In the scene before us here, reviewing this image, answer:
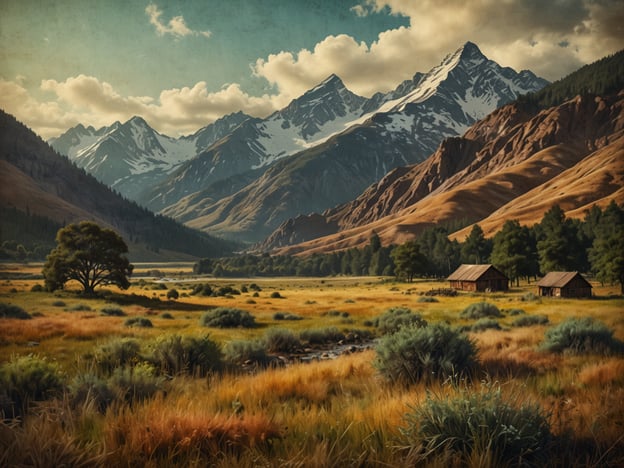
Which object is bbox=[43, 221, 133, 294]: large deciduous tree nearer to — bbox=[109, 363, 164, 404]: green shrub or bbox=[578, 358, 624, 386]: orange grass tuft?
bbox=[109, 363, 164, 404]: green shrub

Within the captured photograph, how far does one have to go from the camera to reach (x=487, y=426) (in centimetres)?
412

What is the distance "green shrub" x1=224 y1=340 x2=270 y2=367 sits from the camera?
15.3 metres

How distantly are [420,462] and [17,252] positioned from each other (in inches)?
7314

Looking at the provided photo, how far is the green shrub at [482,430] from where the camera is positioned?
4207 mm

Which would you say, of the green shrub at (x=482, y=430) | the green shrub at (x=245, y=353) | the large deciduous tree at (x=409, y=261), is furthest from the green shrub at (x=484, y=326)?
the large deciduous tree at (x=409, y=261)

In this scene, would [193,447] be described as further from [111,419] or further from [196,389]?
[196,389]

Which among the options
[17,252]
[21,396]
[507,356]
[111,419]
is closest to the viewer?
[111,419]

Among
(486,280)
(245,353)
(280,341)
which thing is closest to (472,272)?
(486,280)

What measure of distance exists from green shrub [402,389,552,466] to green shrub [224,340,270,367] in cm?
1142

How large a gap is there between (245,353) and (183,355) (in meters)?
4.09

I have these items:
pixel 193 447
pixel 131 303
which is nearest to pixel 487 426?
pixel 193 447

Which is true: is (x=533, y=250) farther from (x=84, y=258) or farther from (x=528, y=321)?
(x=84, y=258)

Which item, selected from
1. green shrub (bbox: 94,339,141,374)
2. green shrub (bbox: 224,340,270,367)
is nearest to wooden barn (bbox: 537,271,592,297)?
green shrub (bbox: 224,340,270,367)

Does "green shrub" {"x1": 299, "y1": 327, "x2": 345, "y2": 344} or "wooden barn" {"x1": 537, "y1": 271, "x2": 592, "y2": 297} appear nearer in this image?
"green shrub" {"x1": 299, "y1": 327, "x2": 345, "y2": 344}
